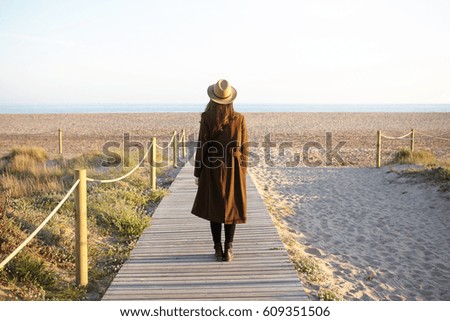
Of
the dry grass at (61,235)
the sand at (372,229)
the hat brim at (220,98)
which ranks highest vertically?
the hat brim at (220,98)

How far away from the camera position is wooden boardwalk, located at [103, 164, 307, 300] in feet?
12.6

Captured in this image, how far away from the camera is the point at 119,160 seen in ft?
44.9

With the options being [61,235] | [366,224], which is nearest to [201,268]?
[61,235]

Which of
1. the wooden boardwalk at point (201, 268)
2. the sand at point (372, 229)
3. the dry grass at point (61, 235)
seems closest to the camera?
the wooden boardwalk at point (201, 268)

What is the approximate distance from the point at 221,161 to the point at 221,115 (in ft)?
1.50

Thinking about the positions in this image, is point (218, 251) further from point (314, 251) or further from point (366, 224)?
point (366, 224)

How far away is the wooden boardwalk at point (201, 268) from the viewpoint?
3.84m

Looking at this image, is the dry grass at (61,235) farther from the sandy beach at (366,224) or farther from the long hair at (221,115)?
the sandy beach at (366,224)

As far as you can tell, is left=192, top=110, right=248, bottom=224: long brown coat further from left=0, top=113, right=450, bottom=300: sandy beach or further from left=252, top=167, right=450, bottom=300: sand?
left=252, top=167, right=450, bottom=300: sand

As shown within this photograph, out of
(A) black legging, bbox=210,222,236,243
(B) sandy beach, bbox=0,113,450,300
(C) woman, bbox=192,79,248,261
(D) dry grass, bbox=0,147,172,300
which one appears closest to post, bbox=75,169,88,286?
(D) dry grass, bbox=0,147,172,300

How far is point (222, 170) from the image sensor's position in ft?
14.2

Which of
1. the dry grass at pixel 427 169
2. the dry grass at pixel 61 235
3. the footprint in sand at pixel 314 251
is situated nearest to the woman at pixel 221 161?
the dry grass at pixel 61 235
